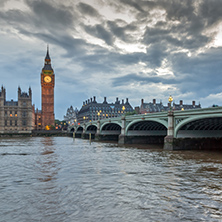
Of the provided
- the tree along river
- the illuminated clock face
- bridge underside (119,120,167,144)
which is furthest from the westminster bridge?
the illuminated clock face

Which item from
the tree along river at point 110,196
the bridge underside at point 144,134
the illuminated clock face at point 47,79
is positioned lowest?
the tree along river at point 110,196

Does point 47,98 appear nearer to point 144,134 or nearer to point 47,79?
point 47,79

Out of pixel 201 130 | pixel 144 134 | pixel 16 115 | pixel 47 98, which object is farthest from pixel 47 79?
pixel 201 130

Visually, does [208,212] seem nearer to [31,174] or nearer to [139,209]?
[139,209]

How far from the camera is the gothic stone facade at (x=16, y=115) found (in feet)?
444

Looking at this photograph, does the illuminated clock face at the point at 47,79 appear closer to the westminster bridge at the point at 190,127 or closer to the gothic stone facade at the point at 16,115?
the gothic stone facade at the point at 16,115

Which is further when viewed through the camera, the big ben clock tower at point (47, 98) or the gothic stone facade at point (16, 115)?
the big ben clock tower at point (47, 98)

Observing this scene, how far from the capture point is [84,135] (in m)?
99.8

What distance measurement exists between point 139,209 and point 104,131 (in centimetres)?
6722

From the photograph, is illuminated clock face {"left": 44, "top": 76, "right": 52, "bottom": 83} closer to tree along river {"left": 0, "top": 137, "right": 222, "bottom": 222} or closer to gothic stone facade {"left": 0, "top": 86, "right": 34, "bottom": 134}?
gothic stone facade {"left": 0, "top": 86, "right": 34, "bottom": 134}

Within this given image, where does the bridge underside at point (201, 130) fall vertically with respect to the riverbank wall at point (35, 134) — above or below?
above

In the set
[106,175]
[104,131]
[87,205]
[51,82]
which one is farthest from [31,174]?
[51,82]

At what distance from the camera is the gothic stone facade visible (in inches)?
5325

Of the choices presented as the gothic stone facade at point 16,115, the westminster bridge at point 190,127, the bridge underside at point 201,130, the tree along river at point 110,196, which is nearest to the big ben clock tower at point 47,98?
the gothic stone facade at point 16,115
